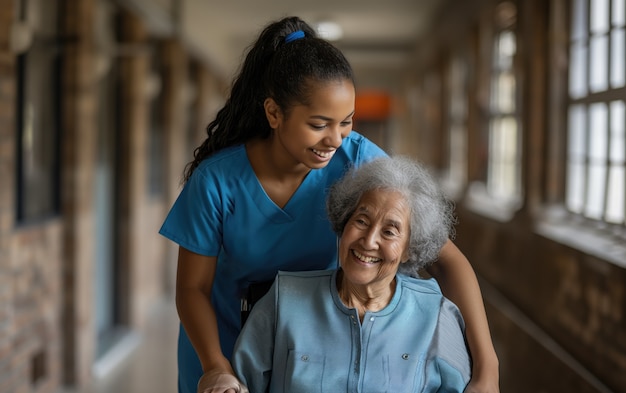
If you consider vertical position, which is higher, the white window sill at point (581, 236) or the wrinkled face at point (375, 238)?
the wrinkled face at point (375, 238)

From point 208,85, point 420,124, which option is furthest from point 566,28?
point 420,124

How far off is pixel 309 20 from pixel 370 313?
8.79 m

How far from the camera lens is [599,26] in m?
4.29

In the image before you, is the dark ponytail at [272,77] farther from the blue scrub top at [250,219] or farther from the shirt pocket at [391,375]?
the shirt pocket at [391,375]

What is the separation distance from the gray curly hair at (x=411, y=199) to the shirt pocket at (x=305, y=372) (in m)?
0.30

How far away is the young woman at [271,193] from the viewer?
1.87m

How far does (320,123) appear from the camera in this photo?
1.84 metres

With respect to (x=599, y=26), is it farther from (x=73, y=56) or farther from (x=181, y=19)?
(x=181, y=19)

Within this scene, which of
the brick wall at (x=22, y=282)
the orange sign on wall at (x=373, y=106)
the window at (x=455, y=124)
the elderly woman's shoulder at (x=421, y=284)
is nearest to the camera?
the elderly woman's shoulder at (x=421, y=284)

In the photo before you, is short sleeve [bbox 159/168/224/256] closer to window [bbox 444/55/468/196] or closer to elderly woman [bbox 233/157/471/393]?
elderly woman [bbox 233/157/471/393]

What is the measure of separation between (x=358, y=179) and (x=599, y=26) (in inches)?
111

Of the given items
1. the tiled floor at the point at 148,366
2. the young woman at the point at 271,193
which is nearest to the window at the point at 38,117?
the tiled floor at the point at 148,366

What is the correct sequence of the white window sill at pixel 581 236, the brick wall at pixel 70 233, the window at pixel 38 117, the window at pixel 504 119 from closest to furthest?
the white window sill at pixel 581 236 < the brick wall at pixel 70 233 < the window at pixel 38 117 < the window at pixel 504 119

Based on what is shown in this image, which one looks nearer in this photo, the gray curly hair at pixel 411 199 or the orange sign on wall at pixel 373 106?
the gray curly hair at pixel 411 199
